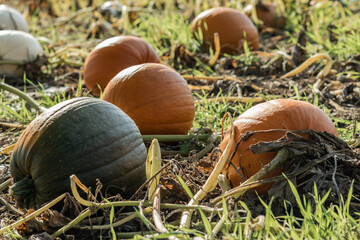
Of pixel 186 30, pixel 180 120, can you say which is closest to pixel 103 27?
pixel 186 30

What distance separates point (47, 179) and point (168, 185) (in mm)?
599

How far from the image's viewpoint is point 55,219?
2.20 metres

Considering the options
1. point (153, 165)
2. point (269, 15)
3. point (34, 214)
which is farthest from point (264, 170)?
point (269, 15)

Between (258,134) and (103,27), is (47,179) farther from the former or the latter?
(103,27)

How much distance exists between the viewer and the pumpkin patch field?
2.12m

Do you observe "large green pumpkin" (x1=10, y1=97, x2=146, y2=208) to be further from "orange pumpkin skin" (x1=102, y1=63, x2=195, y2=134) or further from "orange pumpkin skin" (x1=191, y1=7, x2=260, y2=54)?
Result: "orange pumpkin skin" (x1=191, y1=7, x2=260, y2=54)

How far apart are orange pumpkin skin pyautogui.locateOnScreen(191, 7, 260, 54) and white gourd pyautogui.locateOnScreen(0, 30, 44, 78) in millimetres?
1956

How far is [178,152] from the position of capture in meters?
3.23

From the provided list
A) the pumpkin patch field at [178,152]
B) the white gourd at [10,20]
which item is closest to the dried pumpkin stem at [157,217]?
the pumpkin patch field at [178,152]

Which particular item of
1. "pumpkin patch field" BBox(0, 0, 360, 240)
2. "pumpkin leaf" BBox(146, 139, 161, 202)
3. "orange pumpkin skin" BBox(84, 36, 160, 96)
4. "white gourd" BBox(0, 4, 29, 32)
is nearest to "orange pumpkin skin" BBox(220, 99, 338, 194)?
"pumpkin patch field" BBox(0, 0, 360, 240)

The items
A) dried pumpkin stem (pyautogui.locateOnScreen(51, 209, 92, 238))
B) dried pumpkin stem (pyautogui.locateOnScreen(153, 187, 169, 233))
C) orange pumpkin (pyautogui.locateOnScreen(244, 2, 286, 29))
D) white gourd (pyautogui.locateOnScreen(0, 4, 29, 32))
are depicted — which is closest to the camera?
dried pumpkin stem (pyautogui.locateOnScreen(153, 187, 169, 233))

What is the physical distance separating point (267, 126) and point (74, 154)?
3.09 ft

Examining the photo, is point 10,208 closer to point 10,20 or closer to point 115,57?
point 115,57

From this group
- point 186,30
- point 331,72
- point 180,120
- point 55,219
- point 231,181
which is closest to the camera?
point 55,219
